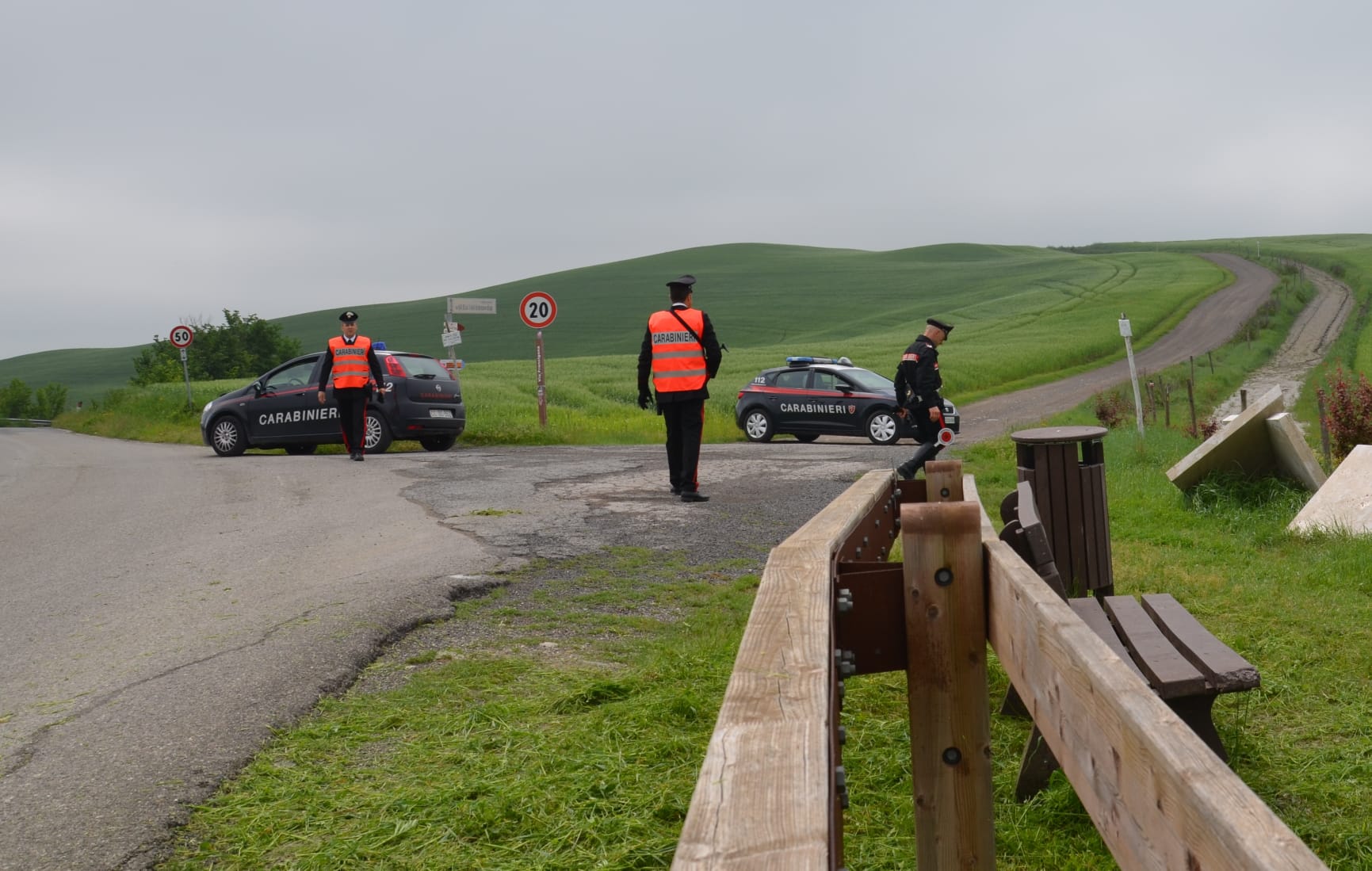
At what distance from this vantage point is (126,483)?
1460 cm

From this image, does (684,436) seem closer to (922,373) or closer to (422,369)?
(922,373)

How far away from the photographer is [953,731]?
2.51m

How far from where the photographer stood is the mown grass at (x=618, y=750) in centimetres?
329

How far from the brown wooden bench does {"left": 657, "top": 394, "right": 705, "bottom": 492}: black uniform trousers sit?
22.1 ft

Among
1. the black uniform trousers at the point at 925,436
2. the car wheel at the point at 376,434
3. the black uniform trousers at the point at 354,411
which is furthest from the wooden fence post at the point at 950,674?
the car wheel at the point at 376,434

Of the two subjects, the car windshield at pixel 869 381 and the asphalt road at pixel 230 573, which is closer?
the asphalt road at pixel 230 573

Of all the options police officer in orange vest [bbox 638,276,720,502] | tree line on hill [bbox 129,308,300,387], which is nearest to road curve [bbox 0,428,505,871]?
police officer in orange vest [bbox 638,276,720,502]

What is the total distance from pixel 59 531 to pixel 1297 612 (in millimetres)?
9053

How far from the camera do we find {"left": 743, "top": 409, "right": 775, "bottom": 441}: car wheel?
75.8 ft

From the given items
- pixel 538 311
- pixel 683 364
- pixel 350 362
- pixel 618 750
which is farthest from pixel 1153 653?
pixel 538 311

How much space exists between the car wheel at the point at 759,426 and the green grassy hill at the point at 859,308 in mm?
13232

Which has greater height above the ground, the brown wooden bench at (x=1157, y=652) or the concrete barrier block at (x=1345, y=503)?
the brown wooden bench at (x=1157, y=652)

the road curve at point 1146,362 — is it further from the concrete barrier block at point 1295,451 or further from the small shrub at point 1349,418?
the concrete barrier block at point 1295,451

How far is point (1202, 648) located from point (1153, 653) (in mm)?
183
